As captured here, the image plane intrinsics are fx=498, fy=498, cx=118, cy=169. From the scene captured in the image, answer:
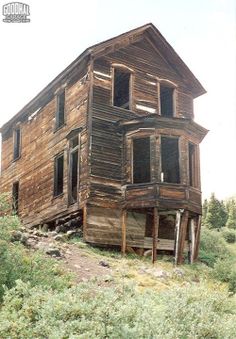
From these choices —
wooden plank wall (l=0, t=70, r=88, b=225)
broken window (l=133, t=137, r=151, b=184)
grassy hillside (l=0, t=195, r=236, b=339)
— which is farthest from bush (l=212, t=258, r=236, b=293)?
broken window (l=133, t=137, r=151, b=184)

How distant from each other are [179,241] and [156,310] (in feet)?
38.7

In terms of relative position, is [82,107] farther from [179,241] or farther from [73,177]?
[179,241]

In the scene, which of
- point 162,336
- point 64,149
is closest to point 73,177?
point 64,149

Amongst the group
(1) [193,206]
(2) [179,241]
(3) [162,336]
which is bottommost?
(3) [162,336]

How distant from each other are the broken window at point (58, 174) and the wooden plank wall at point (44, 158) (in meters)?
0.24

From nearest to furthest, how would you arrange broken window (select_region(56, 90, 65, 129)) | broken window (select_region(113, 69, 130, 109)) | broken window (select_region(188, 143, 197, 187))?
broken window (select_region(188, 143, 197, 187))
broken window (select_region(113, 69, 130, 109))
broken window (select_region(56, 90, 65, 129))

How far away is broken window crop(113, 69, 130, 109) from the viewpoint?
23203 millimetres

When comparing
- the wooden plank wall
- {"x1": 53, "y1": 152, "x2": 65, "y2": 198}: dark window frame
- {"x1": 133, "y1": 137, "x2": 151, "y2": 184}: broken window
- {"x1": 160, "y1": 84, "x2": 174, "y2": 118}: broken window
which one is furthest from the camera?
{"x1": 160, "y1": 84, "x2": 174, "y2": 118}: broken window

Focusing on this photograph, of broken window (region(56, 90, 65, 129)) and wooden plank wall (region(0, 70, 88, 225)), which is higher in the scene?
broken window (region(56, 90, 65, 129))

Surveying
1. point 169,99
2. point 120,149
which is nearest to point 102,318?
point 120,149

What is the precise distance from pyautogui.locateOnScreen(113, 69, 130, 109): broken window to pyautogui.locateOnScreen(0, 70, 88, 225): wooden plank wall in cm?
211

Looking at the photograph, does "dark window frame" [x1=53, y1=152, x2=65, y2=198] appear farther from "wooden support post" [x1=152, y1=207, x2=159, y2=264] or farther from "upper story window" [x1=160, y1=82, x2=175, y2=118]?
"upper story window" [x1=160, y1=82, x2=175, y2=118]

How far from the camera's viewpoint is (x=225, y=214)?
43.8 meters

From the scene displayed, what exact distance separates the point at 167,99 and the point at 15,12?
1071 cm
